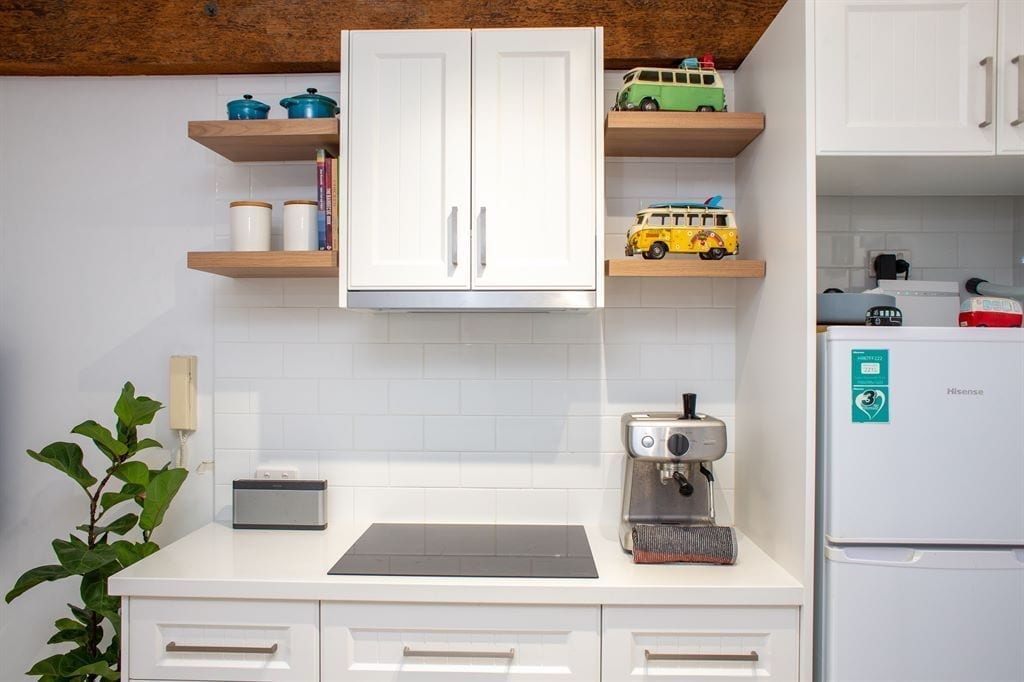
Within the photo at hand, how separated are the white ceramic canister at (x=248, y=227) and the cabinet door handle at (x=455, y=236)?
59 cm

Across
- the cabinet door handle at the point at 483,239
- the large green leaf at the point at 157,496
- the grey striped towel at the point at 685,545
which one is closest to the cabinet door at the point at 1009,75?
the grey striped towel at the point at 685,545

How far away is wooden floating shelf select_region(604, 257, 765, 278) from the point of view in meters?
1.90

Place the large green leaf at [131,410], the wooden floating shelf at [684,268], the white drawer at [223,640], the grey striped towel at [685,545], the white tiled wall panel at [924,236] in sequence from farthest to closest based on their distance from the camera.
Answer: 1. the white tiled wall panel at [924,236]
2. the large green leaf at [131,410]
3. the wooden floating shelf at [684,268]
4. the grey striped towel at [685,545]
5. the white drawer at [223,640]

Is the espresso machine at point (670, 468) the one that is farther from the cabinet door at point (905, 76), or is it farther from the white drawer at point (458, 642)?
the cabinet door at point (905, 76)

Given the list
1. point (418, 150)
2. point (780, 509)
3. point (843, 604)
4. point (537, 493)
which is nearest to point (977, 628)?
point (843, 604)

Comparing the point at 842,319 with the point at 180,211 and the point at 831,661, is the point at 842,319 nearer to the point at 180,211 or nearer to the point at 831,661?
the point at 831,661

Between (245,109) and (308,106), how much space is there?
0.20 metres

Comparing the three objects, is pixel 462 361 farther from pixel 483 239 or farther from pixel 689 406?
pixel 689 406

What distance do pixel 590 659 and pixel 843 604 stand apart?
606 mm

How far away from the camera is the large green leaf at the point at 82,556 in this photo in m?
1.86

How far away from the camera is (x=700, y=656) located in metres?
1.66

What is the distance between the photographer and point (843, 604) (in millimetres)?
1603

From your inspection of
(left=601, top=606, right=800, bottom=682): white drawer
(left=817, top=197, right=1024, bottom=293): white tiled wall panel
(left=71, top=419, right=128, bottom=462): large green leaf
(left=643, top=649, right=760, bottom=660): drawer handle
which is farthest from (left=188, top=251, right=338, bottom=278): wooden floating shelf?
(left=817, top=197, right=1024, bottom=293): white tiled wall panel

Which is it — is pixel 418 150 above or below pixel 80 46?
below
